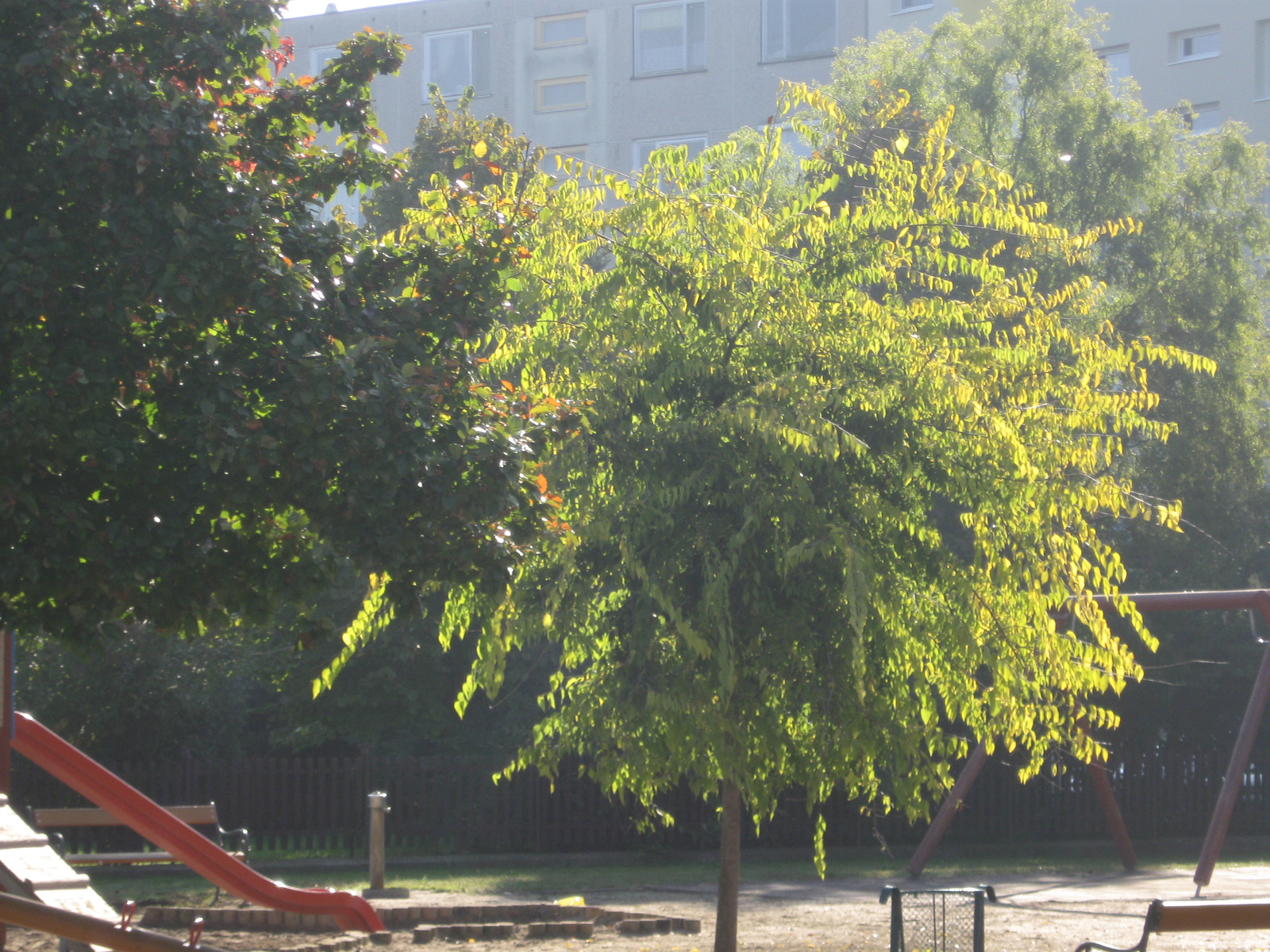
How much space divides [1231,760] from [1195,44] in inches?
988

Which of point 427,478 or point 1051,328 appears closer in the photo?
point 427,478

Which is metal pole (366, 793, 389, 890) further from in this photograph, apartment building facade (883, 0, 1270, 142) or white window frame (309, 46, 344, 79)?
white window frame (309, 46, 344, 79)

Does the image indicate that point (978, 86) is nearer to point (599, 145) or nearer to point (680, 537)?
point (599, 145)

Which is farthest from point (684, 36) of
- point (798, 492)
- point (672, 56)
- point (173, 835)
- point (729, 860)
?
point (729, 860)

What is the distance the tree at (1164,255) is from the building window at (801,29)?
983cm

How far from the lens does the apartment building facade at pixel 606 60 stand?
34562mm

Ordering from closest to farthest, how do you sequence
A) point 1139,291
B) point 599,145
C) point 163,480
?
point 163,480
point 1139,291
point 599,145

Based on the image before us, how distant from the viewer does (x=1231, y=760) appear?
1451 cm

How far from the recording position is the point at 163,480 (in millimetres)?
5637

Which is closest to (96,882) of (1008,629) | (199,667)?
(199,667)

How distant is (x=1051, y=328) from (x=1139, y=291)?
1626 centimetres

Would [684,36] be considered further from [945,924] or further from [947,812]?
[945,924]

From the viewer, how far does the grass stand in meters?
14.2

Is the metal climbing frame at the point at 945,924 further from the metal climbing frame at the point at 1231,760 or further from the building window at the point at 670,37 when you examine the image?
the building window at the point at 670,37
